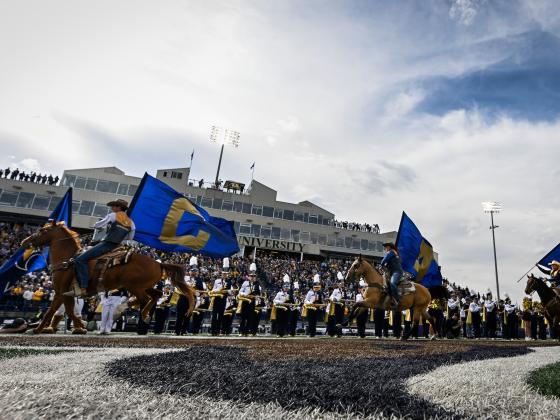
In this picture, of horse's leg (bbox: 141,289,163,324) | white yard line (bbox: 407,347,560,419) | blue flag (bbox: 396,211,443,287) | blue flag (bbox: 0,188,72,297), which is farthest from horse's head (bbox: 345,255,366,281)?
blue flag (bbox: 0,188,72,297)

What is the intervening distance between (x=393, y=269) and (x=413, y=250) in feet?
11.8

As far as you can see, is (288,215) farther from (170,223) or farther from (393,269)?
(170,223)

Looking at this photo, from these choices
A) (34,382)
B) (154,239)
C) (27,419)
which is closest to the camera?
(27,419)

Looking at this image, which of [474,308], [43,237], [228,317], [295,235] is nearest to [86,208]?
[295,235]

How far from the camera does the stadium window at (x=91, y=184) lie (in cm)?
4891

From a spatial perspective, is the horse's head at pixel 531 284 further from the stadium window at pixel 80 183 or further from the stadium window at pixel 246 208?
the stadium window at pixel 80 183

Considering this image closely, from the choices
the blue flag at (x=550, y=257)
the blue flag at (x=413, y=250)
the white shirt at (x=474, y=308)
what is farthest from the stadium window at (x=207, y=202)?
the blue flag at (x=550, y=257)

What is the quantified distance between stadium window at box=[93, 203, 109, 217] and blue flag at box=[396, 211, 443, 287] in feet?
143

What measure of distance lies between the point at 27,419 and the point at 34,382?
106cm

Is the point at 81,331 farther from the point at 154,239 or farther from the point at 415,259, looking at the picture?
the point at 415,259

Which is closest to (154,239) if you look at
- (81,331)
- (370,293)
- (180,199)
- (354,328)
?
(180,199)

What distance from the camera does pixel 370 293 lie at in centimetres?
1172

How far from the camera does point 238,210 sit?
54.3 meters

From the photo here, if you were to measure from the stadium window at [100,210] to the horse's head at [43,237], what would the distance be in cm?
4190
